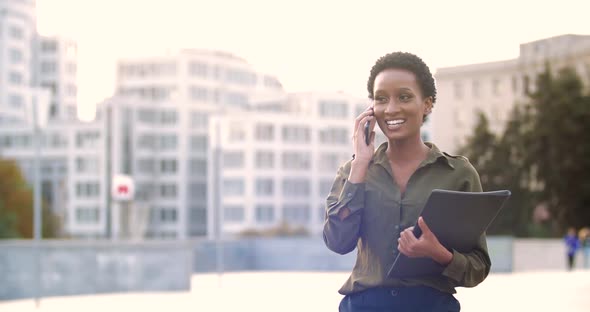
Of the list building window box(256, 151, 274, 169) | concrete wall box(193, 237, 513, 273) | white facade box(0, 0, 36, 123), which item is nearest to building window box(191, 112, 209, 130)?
building window box(256, 151, 274, 169)

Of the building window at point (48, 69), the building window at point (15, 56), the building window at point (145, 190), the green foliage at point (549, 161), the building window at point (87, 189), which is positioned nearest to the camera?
the green foliage at point (549, 161)

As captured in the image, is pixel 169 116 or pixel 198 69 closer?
pixel 169 116

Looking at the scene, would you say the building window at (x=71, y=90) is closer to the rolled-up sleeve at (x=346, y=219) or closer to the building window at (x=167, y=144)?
the building window at (x=167, y=144)

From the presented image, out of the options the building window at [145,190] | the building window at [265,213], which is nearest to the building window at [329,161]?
the building window at [265,213]

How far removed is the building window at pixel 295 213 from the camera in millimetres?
101188

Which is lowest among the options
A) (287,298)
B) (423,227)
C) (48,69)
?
(287,298)

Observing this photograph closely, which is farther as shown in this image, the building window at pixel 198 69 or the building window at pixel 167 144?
the building window at pixel 198 69

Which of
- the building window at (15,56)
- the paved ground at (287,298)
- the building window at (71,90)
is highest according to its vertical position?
the building window at (15,56)

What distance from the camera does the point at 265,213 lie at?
102m

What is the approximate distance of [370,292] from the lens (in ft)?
11.5

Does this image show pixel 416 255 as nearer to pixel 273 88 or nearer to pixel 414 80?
pixel 414 80

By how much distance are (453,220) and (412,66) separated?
557mm

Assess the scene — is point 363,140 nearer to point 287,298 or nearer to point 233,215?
point 287,298

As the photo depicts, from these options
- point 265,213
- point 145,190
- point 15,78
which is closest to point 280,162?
point 265,213
